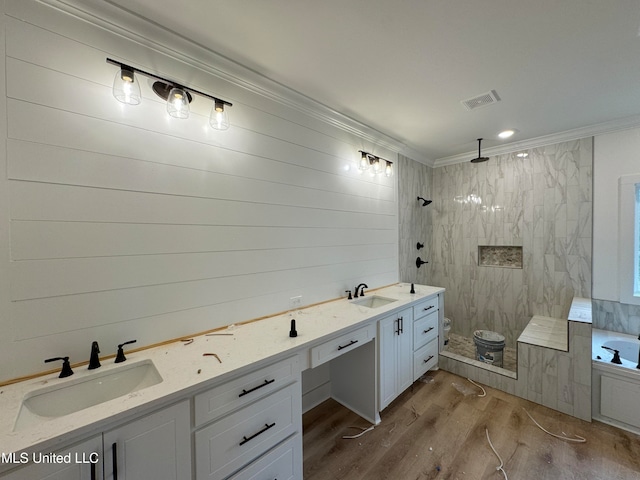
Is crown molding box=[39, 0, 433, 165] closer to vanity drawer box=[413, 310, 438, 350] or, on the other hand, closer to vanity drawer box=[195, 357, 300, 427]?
vanity drawer box=[195, 357, 300, 427]

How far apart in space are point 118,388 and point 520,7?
8.87ft

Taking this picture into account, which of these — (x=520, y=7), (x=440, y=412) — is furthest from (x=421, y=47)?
(x=440, y=412)

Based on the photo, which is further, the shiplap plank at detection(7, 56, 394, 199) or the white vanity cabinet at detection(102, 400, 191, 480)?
the shiplap plank at detection(7, 56, 394, 199)

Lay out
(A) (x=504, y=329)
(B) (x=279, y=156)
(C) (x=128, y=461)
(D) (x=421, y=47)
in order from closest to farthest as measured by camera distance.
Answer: (C) (x=128, y=461), (D) (x=421, y=47), (B) (x=279, y=156), (A) (x=504, y=329)

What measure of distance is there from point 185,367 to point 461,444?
2.00 m

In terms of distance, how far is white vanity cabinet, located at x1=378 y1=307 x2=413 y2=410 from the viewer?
1.97 metres

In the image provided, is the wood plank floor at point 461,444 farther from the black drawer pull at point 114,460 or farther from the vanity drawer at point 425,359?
the black drawer pull at point 114,460

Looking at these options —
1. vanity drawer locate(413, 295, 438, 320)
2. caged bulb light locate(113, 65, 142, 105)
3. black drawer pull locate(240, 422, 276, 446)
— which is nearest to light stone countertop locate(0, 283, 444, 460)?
black drawer pull locate(240, 422, 276, 446)

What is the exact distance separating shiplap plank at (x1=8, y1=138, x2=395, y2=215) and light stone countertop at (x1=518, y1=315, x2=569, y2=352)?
256 centimetres

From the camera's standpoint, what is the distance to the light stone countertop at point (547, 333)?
2271mm

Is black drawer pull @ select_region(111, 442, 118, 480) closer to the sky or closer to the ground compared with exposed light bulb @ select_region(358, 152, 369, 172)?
closer to the ground

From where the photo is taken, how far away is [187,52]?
146 cm

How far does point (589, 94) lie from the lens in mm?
1996

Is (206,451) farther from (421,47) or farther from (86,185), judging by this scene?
(421,47)
